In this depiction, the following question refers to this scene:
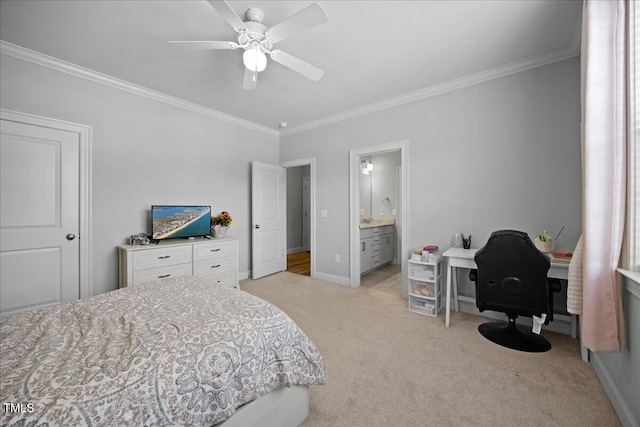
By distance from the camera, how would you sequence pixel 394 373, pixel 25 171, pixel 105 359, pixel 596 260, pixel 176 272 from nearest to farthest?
1. pixel 105 359
2. pixel 596 260
3. pixel 394 373
4. pixel 25 171
5. pixel 176 272

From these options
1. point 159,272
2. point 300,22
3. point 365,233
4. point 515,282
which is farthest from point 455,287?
point 159,272

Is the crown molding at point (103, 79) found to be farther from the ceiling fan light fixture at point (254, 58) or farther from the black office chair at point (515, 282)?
the black office chair at point (515, 282)

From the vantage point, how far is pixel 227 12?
5.14 ft

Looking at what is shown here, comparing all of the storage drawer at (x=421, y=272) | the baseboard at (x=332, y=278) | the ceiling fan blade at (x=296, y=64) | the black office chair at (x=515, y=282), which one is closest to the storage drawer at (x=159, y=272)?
the baseboard at (x=332, y=278)

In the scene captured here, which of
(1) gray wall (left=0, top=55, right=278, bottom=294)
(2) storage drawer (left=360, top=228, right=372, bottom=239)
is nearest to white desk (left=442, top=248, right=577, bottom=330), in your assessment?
(2) storage drawer (left=360, top=228, right=372, bottom=239)

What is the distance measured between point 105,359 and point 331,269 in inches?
130

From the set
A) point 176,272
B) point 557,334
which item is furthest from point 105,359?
point 557,334

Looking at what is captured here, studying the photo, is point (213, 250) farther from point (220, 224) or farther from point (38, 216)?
point (38, 216)

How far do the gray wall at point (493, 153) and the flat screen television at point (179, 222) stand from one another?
8.12ft

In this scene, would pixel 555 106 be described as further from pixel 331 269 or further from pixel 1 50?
pixel 1 50

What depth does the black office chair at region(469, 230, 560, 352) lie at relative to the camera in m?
1.96

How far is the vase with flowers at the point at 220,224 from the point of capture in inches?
143

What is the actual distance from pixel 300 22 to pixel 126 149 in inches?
102

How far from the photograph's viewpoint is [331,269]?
4.07 m
